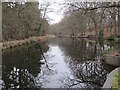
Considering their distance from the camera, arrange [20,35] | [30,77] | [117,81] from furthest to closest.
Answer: [20,35] → [30,77] → [117,81]

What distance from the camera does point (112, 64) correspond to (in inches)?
611

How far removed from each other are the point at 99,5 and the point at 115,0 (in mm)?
977

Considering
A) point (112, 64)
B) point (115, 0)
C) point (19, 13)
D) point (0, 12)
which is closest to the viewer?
point (115, 0)

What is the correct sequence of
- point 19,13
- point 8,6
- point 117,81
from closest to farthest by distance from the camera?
point 117,81, point 8,6, point 19,13

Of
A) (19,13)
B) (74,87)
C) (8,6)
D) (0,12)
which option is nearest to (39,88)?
(74,87)

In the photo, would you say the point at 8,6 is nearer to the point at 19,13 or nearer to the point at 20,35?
the point at 19,13

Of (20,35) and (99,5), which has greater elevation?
(99,5)

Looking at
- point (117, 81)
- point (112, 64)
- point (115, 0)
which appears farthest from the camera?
point (112, 64)

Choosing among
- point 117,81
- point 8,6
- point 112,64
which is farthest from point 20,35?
point 117,81

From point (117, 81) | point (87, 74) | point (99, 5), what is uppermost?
point (99, 5)

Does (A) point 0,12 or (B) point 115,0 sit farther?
(A) point 0,12

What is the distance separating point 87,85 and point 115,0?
6.18 m

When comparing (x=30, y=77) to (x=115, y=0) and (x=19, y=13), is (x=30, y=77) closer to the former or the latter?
(x=115, y=0)

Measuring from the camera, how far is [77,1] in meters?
14.3
